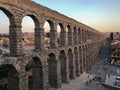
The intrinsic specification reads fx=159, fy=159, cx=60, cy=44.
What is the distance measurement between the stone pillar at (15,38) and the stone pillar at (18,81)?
2.27 metres

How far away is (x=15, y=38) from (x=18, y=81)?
4413mm

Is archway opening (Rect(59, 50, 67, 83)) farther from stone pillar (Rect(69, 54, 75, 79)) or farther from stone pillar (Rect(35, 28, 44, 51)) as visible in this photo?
stone pillar (Rect(35, 28, 44, 51))

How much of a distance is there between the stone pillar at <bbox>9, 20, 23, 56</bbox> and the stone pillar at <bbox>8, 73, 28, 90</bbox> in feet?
7.46

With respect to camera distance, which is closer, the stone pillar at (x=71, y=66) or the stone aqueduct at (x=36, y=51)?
the stone aqueduct at (x=36, y=51)

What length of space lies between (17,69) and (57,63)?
31.8 feet

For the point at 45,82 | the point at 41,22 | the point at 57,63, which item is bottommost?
the point at 45,82

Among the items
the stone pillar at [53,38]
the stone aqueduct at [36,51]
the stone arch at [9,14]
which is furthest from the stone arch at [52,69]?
the stone arch at [9,14]

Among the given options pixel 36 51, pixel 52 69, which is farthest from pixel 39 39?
pixel 52 69

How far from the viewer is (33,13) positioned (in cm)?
1897

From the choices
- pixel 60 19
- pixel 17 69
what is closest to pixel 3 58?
pixel 17 69

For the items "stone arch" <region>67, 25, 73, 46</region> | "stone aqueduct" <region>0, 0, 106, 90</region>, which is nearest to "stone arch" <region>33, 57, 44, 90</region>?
"stone aqueduct" <region>0, 0, 106, 90</region>

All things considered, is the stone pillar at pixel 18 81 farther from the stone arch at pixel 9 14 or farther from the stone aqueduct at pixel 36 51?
the stone arch at pixel 9 14

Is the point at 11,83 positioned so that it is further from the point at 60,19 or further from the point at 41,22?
the point at 60,19

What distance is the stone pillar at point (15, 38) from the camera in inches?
629
